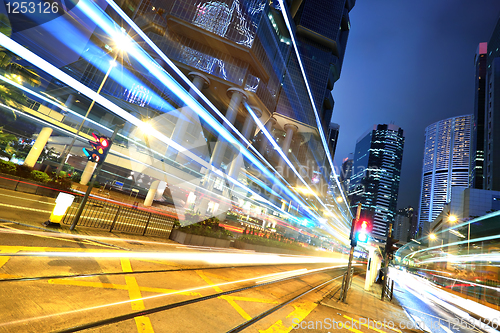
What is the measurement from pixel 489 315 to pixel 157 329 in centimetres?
1830

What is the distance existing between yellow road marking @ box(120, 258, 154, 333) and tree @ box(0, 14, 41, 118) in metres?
28.4

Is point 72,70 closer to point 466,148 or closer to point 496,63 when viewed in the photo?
point 496,63

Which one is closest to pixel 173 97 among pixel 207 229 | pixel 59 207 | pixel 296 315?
pixel 207 229

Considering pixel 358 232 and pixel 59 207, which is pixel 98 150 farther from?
pixel 358 232

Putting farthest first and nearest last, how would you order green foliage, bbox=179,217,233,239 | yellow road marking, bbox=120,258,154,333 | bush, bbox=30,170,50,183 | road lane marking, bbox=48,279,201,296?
bush, bbox=30,170,50,183, green foliage, bbox=179,217,233,239, road lane marking, bbox=48,279,201,296, yellow road marking, bbox=120,258,154,333

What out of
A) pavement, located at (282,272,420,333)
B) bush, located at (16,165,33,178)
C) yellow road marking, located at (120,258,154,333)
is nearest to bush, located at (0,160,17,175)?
bush, located at (16,165,33,178)

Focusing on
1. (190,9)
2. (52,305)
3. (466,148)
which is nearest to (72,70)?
(190,9)

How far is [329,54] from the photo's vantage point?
9838 centimetres

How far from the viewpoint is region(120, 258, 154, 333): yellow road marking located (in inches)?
147

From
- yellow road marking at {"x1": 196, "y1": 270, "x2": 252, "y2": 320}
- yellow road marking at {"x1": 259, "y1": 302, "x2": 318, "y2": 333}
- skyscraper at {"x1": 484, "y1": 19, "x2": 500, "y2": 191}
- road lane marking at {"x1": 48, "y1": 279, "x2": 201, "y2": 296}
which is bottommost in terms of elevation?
road lane marking at {"x1": 48, "y1": 279, "x2": 201, "y2": 296}

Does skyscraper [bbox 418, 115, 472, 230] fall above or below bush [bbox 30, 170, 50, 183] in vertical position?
above

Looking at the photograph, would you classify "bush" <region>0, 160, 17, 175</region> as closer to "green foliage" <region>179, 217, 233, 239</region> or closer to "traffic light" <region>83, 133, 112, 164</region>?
"traffic light" <region>83, 133, 112, 164</region>

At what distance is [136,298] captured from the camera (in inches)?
185

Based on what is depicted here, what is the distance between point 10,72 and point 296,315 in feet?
121
